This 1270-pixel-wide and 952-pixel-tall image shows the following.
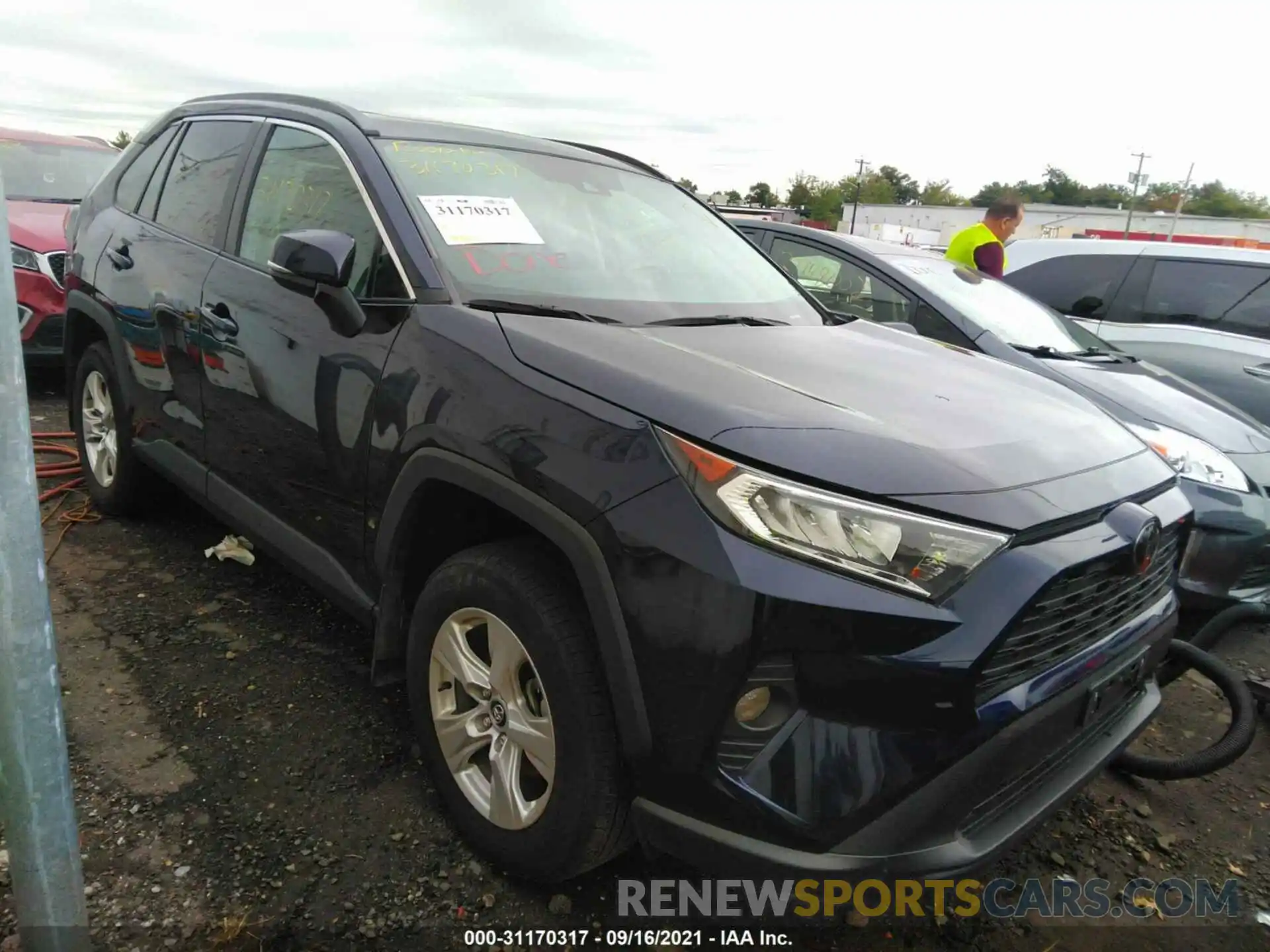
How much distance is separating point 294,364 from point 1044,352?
3528 mm

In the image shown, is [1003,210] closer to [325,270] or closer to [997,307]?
[997,307]

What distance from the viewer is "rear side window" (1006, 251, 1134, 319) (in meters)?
6.05

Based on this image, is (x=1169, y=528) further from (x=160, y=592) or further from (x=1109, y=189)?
(x=1109, y=189)

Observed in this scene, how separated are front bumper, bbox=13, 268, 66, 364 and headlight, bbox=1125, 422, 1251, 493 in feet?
20.4

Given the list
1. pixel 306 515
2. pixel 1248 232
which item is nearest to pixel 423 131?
pixel 306 515

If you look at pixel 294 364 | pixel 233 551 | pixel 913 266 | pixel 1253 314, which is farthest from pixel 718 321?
pixel 1253 314

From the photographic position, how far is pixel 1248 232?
198 ft

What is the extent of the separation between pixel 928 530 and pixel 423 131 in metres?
2.06

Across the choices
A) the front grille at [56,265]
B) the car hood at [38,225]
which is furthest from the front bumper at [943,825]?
the front grille at [56,265]

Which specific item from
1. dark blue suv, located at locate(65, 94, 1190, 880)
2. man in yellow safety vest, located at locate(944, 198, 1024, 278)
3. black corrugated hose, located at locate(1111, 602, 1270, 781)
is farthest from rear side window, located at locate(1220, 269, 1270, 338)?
dark blue suv, located at locate(65, 94, 1190, 880)

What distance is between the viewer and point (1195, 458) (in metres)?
3.61

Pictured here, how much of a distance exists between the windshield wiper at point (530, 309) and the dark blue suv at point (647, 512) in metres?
0.01

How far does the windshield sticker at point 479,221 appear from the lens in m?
2.39

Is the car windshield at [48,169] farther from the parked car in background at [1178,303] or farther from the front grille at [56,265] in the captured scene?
the parked car in background at [1178,303]
